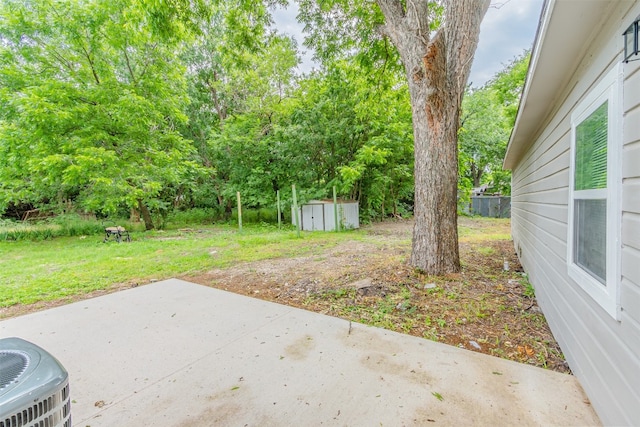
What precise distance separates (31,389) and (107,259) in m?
6.08

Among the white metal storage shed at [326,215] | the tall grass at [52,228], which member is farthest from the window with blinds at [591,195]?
the tall grass at [52,228]

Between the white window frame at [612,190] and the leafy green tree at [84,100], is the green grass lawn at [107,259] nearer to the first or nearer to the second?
the leafy green tree at [84,100]

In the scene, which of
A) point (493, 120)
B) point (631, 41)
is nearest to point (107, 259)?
point (631, 41)

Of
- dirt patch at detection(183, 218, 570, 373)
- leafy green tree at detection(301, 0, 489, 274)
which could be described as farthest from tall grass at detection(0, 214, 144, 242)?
leafy green tree at detection(301, 0, 489, 274)

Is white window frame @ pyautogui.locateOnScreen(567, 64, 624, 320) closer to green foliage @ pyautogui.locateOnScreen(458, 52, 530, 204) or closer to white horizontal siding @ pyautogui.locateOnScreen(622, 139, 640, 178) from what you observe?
white horizontal siding @ pyautogui.locateOnScreen(622, 139, 640, 178)

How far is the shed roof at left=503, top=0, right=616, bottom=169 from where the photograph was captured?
141 centimetres

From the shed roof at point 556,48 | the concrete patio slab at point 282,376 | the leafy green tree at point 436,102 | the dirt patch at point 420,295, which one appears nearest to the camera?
the shed roof at point 556,48

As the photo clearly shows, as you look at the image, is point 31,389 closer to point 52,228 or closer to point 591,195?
point 591,195

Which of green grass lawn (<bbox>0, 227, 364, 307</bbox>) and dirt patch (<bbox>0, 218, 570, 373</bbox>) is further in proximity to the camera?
green grass lawn (<bbox>0, 227, 364, 307</bbox>)

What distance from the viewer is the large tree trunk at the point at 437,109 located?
3.59 metres

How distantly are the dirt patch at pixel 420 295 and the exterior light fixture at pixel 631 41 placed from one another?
1845 millimetres

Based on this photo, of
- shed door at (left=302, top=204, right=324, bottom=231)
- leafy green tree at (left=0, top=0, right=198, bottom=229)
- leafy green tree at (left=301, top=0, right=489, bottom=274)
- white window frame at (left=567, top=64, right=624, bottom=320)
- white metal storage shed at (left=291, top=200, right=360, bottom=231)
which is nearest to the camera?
white window frame at (left=567, top=64, right=624, bottom=320)

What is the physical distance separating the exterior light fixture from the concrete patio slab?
169cm

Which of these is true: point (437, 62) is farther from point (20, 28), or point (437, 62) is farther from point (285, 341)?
point (20, 28)
